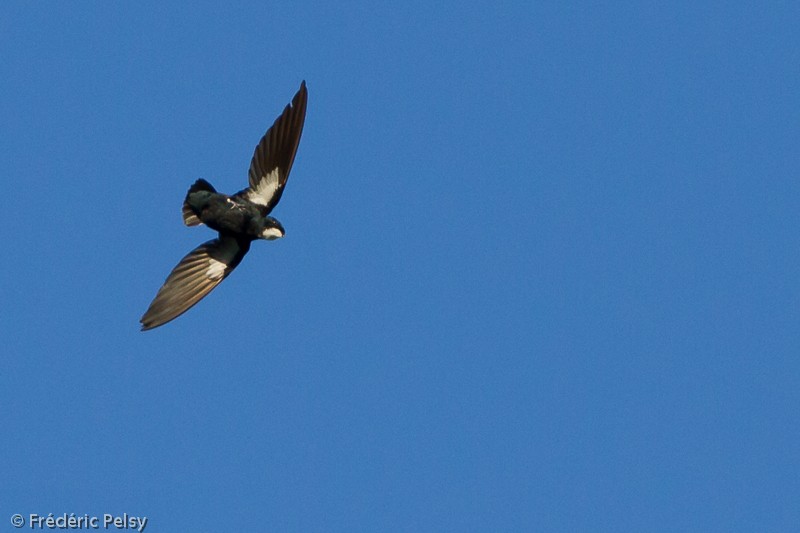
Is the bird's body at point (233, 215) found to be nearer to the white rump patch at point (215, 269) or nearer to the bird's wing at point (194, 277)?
the bird's wing at point (194, 277)

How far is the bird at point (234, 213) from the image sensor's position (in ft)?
61.9

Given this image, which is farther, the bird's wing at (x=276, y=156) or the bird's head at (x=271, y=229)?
the bird's head at (x=271, y=229)

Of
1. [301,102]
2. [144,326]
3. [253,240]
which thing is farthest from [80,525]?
[301,102]

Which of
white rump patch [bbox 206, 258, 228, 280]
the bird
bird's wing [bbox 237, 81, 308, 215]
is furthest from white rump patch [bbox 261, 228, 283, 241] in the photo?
white rump patch [bbox 206, 258, 228, 280]

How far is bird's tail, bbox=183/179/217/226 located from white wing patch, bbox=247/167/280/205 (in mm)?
426

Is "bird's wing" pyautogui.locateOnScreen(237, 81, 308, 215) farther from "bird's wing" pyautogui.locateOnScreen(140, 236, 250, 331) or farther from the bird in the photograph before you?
"bird's wing" pyautogui.locateOnScreen(140, 236, 250, 331)

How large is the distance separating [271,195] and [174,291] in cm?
145

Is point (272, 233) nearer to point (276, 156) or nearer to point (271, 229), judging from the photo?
point (271, 229)

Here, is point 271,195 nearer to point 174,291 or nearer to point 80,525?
point 174,291

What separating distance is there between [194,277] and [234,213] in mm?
826

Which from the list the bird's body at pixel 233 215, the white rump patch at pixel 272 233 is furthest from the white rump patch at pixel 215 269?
the white rump patch at pixel 272 233

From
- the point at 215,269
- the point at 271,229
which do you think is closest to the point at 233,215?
the point at 271,229

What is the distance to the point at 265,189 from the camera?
19203 millimetres

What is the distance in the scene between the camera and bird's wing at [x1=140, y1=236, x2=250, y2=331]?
1883 cm
